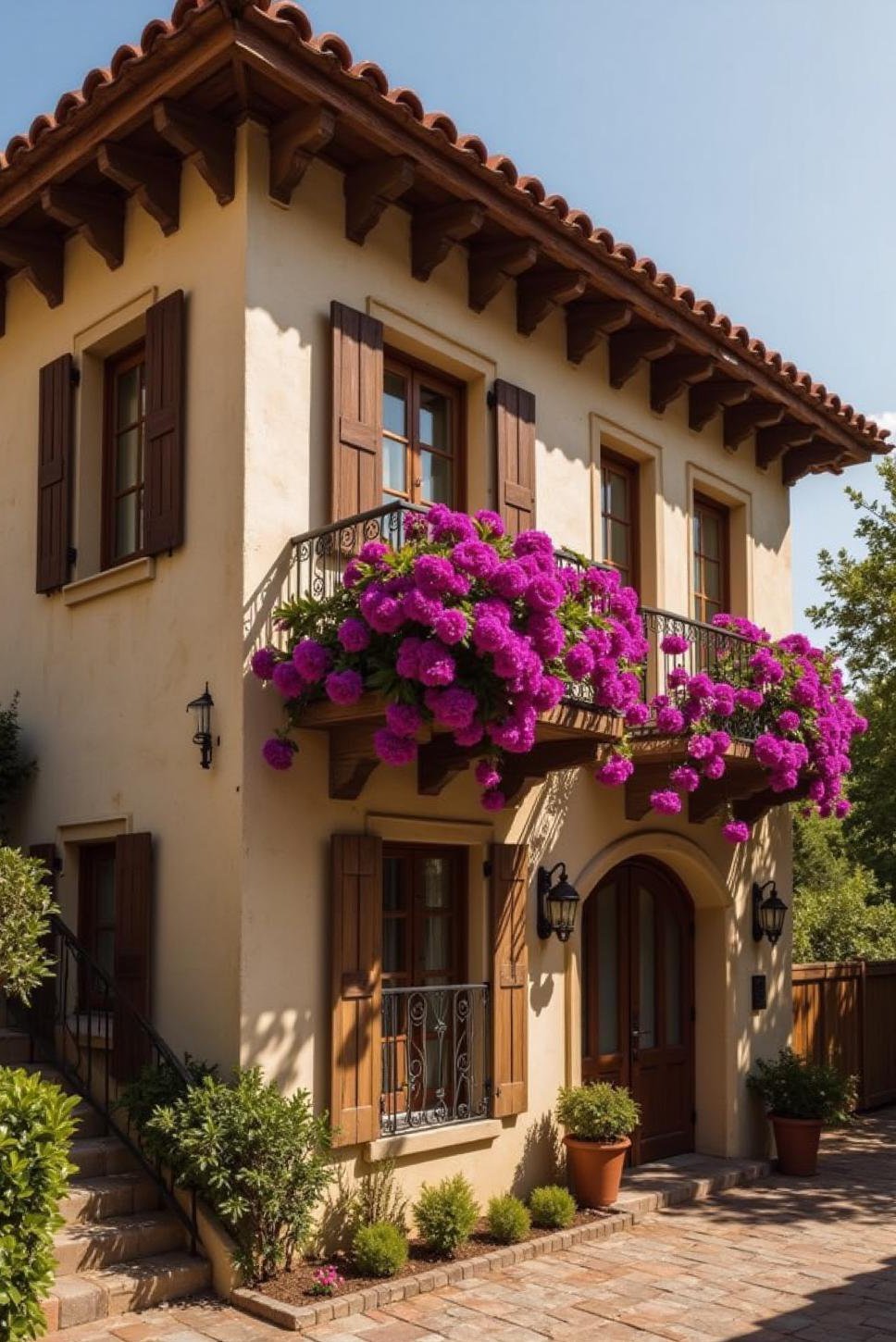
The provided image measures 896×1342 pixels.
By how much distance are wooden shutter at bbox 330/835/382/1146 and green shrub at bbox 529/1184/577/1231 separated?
140 centimetres

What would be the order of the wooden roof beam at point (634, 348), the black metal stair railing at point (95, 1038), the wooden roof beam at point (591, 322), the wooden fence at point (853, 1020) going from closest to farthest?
the black metal stair railing at point (95, 1038)
the wooden roof beam at point (591, 322)
the wooden roof beam at point (634, 348)
the wooden fence at point (853, 1020)

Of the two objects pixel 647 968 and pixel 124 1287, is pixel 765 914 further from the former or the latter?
pixel 124 1287

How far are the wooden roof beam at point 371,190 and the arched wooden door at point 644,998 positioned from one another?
5450 mm

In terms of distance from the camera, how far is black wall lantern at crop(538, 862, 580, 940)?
9375 millimetres

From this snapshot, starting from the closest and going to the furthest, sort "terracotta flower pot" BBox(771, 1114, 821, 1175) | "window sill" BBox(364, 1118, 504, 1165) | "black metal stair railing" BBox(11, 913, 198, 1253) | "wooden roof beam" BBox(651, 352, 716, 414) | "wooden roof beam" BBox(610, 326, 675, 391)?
"black metal stair railing" BBox(11, 913, 198, 1253) → "window sill" BBox(364, 1118, 504, 1165) → "wooden roof beam" BBox(610, 326, 675, 391) → "terracotta flower pot" BBox(771, 1114, 821, 1175) → "wooden roof beam" BBox(651, 352, 716, 414)

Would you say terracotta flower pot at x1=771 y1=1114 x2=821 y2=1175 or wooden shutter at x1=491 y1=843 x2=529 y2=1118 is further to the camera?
terracotta flower pot at x1=771 y1=1114 x2=821 y2=1175

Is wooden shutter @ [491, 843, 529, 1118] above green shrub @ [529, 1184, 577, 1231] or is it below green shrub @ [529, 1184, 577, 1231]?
above

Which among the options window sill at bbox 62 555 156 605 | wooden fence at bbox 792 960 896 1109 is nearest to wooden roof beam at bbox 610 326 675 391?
window sill at bbox 62 555 156 605

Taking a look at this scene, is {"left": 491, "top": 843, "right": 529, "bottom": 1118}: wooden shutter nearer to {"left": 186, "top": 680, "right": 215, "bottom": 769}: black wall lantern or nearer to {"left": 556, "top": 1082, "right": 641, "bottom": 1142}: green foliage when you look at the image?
{"left": 556, "top": 1082, "right": 641, "bottom": 1142}: green foliage

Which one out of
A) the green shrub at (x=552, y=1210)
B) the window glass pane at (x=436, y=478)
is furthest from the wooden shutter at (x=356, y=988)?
the window glass pane at (x=436, y=478)

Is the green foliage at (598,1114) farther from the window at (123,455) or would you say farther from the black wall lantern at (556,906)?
the window at (123,455)

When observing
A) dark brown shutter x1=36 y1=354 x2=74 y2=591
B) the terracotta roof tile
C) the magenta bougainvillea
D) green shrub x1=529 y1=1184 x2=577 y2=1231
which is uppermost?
the terracotta roof tile

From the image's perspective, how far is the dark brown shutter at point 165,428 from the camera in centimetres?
837

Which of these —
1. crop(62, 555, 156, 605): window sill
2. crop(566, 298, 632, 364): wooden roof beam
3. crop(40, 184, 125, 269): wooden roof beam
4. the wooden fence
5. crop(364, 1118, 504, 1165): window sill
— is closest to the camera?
crop(364, 1118, 504, 1165): window sill
